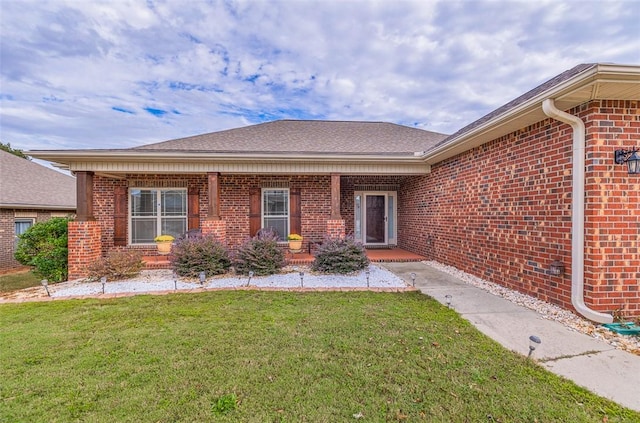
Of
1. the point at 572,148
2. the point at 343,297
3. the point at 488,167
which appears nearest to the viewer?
the point at 572,148

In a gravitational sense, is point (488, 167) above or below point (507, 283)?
above

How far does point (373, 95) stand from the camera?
546 inches

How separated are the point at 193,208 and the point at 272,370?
278 inches

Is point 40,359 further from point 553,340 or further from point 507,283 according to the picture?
point 507,283

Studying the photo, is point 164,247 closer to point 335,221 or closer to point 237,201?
point 237,201

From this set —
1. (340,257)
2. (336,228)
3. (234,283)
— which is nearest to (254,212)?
(336,228)

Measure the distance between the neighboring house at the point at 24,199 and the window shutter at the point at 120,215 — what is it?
5011 millimetres

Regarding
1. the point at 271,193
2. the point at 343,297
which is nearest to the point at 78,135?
the point at 271,193

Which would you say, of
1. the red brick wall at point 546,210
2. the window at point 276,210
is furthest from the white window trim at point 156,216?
the red brick wall at point 546,210

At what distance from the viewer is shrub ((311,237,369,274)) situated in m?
6.31

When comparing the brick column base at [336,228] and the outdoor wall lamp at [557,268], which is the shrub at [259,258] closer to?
the brick column base at [336,228]

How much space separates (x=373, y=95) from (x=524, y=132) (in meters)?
10.2

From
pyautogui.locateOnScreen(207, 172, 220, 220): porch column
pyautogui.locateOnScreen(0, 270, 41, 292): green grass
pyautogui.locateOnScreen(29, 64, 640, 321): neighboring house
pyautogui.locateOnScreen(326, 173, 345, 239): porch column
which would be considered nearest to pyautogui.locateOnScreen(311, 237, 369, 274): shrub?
pyautogui.locateOnScreen(326, 173, 345, 239): porch column

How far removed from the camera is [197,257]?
19.8 ft
